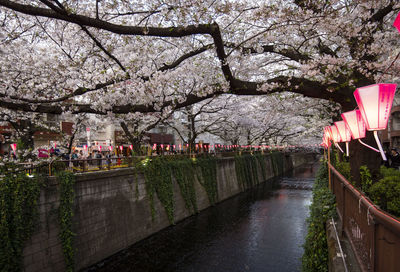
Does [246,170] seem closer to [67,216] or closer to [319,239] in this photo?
[67,216]

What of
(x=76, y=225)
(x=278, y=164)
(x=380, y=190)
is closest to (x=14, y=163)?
(x=76, y=225)

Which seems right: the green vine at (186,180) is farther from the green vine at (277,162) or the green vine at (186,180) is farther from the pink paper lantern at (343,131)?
the green vine at (277,162)

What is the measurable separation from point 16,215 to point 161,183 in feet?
27.9

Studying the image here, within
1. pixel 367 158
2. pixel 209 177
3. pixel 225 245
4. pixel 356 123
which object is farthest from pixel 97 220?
pixel 209 177

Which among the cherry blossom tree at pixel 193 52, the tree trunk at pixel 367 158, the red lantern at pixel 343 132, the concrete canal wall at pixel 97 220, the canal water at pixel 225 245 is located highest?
the cherry blossom tree at pixel 193 52

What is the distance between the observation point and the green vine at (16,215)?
8.19 meters

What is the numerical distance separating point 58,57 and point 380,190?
14.0 m

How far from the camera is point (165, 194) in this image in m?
16.5

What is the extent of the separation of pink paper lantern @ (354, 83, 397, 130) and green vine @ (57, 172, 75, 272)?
9762 mm

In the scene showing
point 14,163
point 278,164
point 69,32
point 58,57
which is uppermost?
point 69,32

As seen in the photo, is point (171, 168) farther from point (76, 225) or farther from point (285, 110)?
point (285, 110)

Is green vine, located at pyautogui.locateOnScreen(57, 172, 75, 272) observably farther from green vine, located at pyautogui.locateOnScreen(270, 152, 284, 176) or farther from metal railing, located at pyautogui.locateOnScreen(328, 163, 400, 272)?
green vine, located at pyautogui.locateOnScreen(270, 152, 284, 176)

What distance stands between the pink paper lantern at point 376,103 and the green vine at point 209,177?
1633cm

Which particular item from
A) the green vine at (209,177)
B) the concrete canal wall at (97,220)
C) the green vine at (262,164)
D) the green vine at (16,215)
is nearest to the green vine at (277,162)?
the green vine at (262,164)
